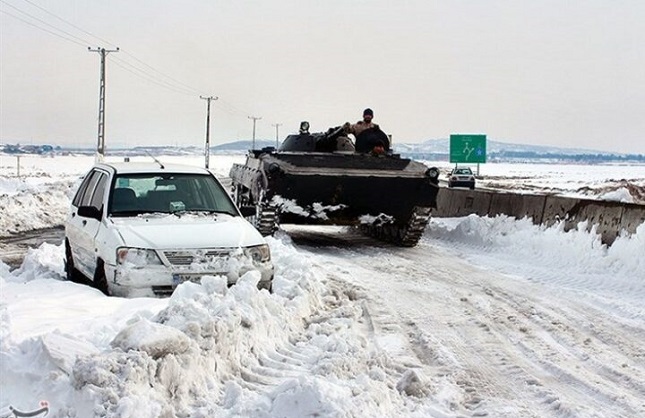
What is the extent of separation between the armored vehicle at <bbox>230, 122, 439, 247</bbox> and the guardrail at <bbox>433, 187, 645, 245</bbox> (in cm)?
224

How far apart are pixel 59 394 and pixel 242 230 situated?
13.6 ft

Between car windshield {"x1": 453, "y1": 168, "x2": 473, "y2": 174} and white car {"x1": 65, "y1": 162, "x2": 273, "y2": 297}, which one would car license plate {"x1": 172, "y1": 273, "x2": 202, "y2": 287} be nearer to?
white car {"x1": 65, "y1": 162, "x2": 273, "y2": 297}

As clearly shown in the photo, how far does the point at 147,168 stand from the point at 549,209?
830cm

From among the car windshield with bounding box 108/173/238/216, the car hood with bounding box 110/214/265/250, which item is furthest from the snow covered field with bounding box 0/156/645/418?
the car windshield with bounding box 108/173/238/216

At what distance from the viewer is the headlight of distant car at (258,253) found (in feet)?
26.3

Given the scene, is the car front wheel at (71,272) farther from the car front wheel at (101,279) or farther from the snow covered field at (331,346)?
the car front wheel at (101,279)

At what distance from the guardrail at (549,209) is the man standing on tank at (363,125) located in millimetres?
3151

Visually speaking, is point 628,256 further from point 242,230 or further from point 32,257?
point 32,257

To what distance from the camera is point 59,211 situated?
21891 millimetres

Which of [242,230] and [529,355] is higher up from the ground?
[242,230]

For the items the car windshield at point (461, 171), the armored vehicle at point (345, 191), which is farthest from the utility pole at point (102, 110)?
the armored vehicle at point (345, 191)

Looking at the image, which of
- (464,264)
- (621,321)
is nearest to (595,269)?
(464,264)

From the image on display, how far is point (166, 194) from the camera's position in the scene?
9.26 metres

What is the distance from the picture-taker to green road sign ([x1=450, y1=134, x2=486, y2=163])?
6325cm
